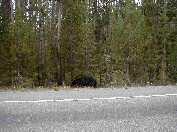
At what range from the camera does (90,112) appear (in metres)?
7.95

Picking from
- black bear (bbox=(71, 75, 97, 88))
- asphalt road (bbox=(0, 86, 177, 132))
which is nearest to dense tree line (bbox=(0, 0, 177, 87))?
black bear (bbox=(71, 75, 97, 88))

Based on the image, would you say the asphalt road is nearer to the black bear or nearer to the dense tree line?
the black bear

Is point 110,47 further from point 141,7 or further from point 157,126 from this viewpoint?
point 157,126

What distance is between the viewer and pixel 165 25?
35188mm

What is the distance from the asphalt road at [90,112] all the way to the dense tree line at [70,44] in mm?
17215

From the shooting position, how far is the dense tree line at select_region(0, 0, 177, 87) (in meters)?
28.1

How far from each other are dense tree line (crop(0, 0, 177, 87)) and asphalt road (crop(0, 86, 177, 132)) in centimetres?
1722

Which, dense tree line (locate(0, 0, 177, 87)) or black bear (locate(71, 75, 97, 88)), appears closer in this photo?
black bear (locate(71, 75, 97, 88))

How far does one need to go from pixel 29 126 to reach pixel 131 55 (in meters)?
25.6

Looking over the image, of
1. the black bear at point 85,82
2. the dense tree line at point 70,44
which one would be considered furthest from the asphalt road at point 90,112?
the dense tree line at point 70,44

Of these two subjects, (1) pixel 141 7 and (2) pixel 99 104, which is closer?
(2) pixel 99 104

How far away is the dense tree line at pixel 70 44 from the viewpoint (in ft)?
92.1

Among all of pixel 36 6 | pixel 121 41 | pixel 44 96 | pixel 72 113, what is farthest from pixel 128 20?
pixel 72 113

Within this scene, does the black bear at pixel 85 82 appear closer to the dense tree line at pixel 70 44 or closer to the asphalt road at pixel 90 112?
the asphalt road at pixel 90 112
